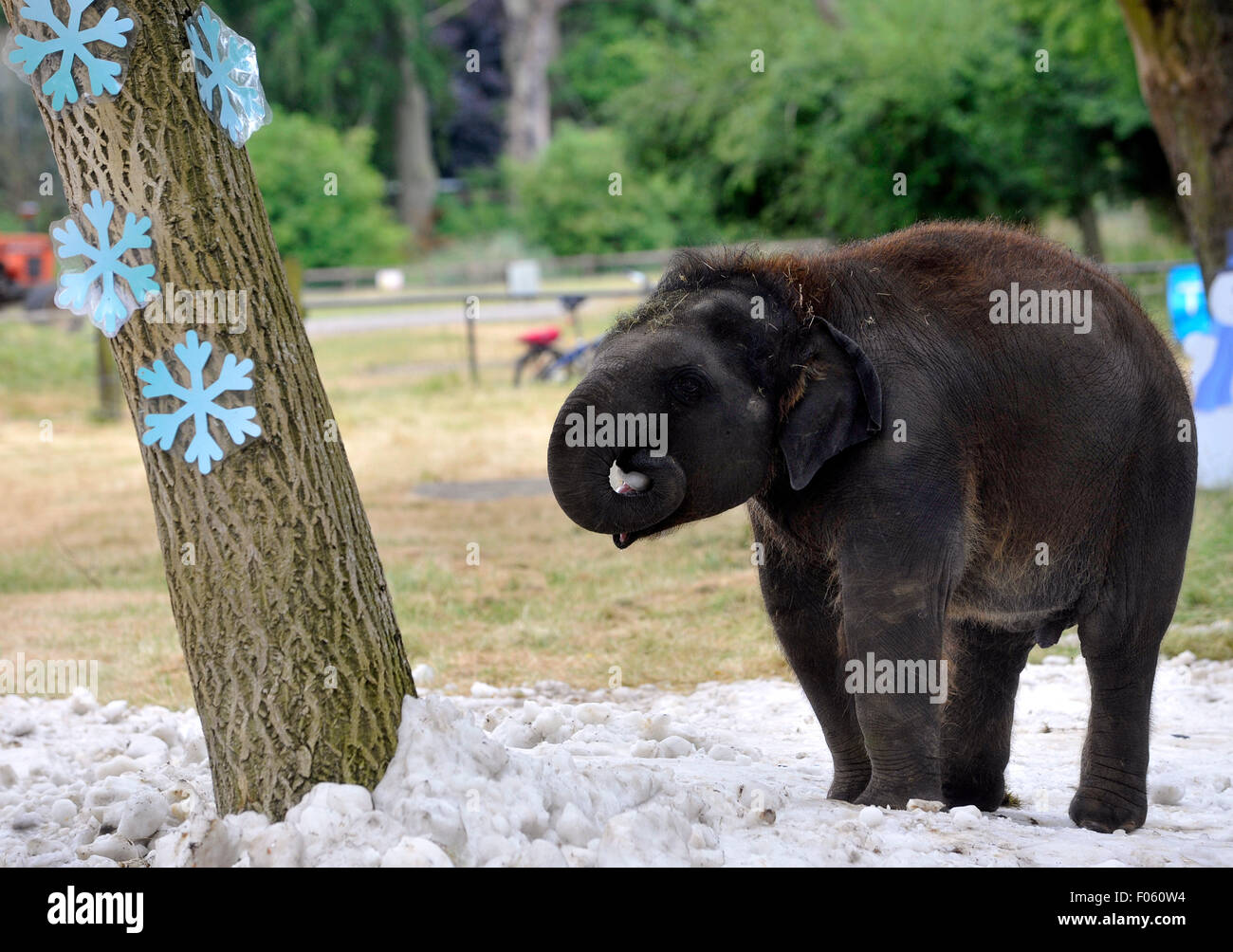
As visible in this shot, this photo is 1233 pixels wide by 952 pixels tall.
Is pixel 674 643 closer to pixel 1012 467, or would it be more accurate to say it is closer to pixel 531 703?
pixel 531 703

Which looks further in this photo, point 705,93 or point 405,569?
point 705,93

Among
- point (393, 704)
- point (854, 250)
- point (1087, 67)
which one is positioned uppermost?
point (1087, 67)

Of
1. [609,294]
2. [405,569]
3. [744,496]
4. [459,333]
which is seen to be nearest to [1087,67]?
[609,294]

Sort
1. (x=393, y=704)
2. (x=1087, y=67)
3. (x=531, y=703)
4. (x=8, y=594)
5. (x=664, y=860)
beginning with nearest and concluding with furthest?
(x=664, y=860), (x=393, y=704), (x=531, y=703), (x=8, y=594), (x=1087, y=67)

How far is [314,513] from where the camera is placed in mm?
3854

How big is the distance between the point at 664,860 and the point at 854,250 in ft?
7.47

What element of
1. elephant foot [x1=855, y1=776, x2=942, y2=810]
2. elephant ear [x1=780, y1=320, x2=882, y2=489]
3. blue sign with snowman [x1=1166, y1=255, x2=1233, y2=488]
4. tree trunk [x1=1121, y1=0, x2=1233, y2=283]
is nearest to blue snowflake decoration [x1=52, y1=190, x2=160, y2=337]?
elephant ear [x1=780, y1=320, x2=882, y2=489]

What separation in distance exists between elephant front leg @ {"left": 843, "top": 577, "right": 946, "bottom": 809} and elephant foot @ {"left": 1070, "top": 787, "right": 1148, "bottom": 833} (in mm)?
765

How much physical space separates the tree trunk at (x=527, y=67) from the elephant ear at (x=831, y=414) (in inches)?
1637

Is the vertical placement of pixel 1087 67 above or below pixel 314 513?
above

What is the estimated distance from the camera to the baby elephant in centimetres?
430
